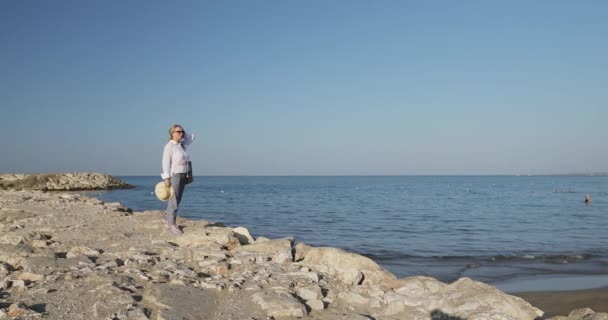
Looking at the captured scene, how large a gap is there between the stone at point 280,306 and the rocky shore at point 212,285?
12 mm

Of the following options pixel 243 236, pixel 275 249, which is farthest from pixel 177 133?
pixel 275 249

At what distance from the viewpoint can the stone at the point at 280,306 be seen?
4695mm

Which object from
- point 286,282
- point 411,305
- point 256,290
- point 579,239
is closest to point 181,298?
point 256,290

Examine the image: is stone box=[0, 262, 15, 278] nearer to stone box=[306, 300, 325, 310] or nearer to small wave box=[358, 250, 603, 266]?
stone box=[306, 300, 325, 310]

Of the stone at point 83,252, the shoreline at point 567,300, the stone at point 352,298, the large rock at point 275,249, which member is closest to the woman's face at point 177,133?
the large rock at point 275,249

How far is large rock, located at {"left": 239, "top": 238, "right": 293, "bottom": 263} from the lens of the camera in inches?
283

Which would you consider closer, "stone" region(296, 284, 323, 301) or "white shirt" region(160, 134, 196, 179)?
"stone" region(296, 284, 323, 301)

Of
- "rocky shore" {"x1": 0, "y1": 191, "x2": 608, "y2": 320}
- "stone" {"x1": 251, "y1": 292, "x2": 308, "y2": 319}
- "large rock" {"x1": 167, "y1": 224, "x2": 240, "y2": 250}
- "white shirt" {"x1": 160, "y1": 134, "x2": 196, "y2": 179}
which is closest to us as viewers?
"rocky shore" {"x1": 0, "y1": 191, "x2": 608, "y2": 320}

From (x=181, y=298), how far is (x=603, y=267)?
40.4 feet

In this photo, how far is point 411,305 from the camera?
5.59 m

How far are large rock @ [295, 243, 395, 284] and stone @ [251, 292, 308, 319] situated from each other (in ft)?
5.23

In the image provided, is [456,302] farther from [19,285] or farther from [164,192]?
[164,192]

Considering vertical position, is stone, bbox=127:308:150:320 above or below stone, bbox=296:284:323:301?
above

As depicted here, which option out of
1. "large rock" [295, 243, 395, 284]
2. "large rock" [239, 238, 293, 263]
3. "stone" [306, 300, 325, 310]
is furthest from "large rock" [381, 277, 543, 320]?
"large rock" [239, 238, 293, 263]
